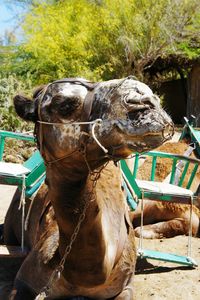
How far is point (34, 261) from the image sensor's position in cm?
386

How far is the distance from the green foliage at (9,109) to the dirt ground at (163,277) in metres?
7.84

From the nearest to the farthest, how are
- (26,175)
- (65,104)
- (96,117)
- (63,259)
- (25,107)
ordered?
(96,117) → (65,104) → (25,107) → (63,259) → (26,175)

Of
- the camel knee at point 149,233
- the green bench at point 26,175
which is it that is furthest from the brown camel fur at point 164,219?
the green bench at point 26,175

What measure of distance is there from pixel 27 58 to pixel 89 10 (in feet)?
9.73

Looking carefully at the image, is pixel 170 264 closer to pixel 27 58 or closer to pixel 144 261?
pixel 144 261

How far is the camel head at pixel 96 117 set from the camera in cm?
233

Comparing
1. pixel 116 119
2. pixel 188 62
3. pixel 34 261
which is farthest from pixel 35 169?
pixel 188 62

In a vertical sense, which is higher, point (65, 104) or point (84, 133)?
point (65, 104)

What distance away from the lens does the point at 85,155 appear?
2625mm

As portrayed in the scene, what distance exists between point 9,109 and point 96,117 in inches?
443

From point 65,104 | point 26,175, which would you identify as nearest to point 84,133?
point 65,104

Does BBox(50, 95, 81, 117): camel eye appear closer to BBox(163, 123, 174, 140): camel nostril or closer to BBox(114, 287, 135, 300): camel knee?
BBox(163, 123, 174, 140): camel nostril

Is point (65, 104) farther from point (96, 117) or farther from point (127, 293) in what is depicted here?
point (127, 293)

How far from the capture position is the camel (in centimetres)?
238
